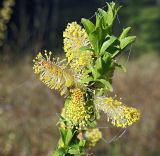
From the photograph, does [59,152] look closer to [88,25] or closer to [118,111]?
[118,111]

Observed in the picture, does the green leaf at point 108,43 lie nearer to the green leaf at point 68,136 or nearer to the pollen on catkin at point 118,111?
the pollen on catkin at point 118,111

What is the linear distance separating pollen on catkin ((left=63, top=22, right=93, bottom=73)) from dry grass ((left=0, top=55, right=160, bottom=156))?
3812mm

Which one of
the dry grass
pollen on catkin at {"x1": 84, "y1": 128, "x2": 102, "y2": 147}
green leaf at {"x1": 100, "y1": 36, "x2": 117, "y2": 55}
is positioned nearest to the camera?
green leaf at {"x1": 100, "y1": 36, "x2": 117, "y2": 55}

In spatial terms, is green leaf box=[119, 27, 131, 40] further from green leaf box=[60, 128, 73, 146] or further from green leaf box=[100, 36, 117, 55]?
green leaf box=[60, 128, 73, 146]

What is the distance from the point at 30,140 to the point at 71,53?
497cm

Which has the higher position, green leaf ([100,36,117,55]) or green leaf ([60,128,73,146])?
green leaf ([100,36,117,55])

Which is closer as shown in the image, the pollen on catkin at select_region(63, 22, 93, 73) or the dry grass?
the pollen on catkin at select_region(63, 22, 93, 73)

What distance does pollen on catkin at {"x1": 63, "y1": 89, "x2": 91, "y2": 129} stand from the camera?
4.41 feet

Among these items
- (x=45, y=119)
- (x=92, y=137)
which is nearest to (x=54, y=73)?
(x=92, y=137)

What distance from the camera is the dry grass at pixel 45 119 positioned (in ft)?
20.5

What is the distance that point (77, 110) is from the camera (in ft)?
4.42

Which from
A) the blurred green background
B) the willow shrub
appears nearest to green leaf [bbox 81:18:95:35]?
the willow shrub

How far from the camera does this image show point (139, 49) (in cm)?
1752

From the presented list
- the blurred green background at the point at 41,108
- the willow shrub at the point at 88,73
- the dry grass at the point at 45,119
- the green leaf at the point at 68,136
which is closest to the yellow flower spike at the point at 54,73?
the willow shrub at the point at 88,73
